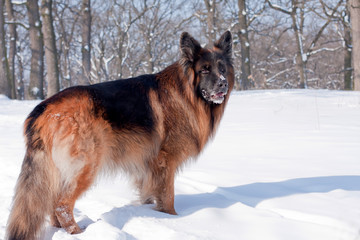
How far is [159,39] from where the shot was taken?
116 feet

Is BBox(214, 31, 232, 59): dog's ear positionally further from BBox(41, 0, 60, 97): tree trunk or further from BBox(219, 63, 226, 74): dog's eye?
BBox(41, 0, 60, 97): tree trunk

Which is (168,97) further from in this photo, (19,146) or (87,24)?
(87,24)

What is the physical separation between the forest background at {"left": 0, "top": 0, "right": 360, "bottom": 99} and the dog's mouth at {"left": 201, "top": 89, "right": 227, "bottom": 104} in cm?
1342

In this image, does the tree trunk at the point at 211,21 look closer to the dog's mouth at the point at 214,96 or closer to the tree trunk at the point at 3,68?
the tree trunk at the point at 3,68

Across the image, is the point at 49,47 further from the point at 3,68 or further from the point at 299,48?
the point at 299,48

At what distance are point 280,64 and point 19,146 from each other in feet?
117

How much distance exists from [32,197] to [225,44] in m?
2.79

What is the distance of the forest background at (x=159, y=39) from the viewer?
680 inches

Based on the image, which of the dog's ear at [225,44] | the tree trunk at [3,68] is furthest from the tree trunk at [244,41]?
the dog's ear at [225,44]

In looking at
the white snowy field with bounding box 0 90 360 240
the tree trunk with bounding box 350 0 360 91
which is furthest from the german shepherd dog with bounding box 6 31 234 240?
the tree trunk with bounding box 350 0 360 91

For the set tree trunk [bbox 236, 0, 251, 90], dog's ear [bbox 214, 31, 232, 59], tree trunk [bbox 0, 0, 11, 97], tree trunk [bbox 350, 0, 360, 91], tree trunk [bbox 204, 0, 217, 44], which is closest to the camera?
dog's ear [bbox 214, 31, 232, 59]

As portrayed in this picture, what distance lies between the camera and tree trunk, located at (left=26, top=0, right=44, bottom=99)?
677 inches

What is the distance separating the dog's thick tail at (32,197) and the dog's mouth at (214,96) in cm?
182

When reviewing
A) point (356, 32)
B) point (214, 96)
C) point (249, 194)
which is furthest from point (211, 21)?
point (249, 194)
